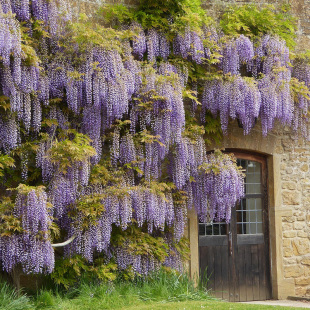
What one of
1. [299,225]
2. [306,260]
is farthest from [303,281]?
[299,225]

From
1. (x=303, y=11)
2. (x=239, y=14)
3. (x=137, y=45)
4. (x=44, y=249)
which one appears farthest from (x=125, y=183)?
(x=303, y=11)

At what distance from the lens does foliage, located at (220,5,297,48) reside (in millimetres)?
8945

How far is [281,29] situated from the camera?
929cm

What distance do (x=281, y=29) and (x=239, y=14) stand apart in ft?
2.37

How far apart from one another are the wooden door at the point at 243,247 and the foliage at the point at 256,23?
5.97ft

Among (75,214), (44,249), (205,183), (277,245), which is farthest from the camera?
(277,245)

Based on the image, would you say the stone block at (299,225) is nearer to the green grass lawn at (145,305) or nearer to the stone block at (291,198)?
the stone block at (291,198)

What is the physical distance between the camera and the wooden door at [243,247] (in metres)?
8.76

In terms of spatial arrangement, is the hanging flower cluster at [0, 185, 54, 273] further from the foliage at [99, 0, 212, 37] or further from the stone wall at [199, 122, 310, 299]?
the stone wall at [199, 122, 310, 299]

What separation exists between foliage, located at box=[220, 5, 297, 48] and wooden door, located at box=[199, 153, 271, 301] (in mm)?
1819

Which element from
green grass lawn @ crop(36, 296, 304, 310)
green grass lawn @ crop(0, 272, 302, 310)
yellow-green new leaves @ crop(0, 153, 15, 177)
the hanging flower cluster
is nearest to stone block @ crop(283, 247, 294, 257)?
green grass lawn @ crop(0, 272, 302, 310)

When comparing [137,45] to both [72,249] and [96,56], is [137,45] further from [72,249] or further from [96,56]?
[72,249]

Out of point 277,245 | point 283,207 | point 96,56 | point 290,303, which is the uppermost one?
point 96,56

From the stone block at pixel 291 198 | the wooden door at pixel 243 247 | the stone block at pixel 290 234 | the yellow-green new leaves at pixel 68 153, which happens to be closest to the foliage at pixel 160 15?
the wooden door at pixel 243 247
